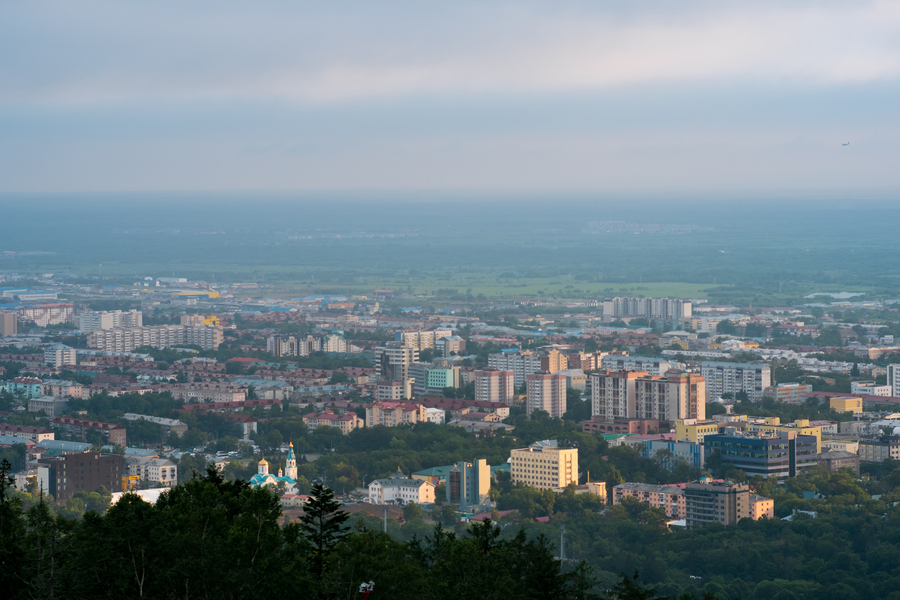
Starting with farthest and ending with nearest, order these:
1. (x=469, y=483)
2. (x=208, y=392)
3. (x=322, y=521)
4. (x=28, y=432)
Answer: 1. (x=208, y=392)
2. (x=28, y=432)
3. (x=469, y=483)
4. (x=322, y=521)

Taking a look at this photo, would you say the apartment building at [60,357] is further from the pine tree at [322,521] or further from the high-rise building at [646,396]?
the pine tree at [322,521]

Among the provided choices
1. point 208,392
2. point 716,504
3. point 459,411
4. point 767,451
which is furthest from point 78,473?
point 208,392

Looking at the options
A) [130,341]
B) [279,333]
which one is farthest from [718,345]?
[130,341]

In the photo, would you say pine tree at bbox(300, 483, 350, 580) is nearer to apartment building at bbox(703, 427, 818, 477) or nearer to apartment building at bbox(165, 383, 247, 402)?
apartment building at bbox(703, 427, 818, 477)

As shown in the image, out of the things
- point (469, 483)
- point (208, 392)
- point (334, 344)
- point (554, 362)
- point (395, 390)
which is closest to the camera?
point (469, 483)

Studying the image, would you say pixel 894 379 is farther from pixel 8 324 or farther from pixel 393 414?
pixel 8 324

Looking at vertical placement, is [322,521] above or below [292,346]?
above

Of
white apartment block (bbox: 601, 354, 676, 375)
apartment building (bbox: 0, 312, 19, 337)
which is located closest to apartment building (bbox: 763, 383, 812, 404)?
white apartment block (bbox: 601, 354, 676, 375)
